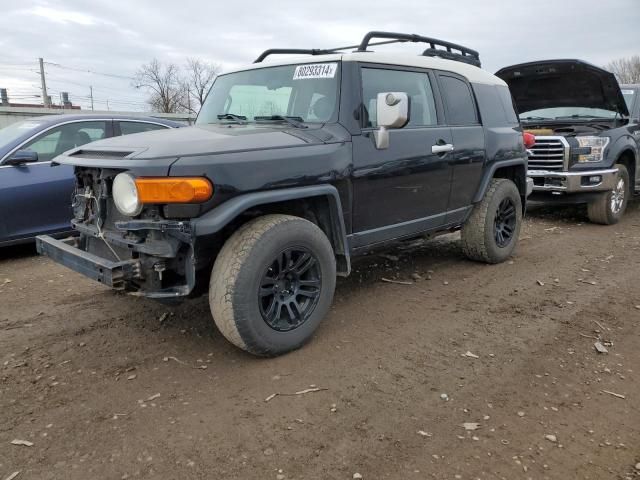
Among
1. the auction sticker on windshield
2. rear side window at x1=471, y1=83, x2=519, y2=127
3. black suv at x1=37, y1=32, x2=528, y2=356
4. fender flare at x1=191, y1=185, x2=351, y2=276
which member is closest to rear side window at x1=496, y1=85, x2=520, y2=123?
rear side window at x1=471, y1=83, x2=519, y2=127

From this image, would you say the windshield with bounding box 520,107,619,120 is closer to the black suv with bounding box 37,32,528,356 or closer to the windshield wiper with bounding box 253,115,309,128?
the black suv with bounding box 37,32,528,356

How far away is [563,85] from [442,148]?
4.90 meters

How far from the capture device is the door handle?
4.44 metres

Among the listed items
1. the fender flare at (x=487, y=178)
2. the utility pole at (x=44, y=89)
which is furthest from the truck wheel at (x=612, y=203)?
the utility pole at (x=44, y=89)

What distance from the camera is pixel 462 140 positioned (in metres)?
4.82

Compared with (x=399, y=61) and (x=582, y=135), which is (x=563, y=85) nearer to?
(x=582, y=135)

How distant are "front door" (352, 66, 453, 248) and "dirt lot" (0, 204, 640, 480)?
0.69m

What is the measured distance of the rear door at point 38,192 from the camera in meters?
5.50

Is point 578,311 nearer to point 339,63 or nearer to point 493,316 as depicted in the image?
point 493,316

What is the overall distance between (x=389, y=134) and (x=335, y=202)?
0.78m

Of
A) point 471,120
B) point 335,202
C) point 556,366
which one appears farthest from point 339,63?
point 556,366

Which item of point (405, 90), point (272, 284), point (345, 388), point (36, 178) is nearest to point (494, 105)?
point (405, 90)

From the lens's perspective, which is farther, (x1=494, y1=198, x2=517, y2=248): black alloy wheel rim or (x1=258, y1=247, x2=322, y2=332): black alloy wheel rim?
(x1=494, y1=198, x2=517, y2=248): black alloy wheel rim

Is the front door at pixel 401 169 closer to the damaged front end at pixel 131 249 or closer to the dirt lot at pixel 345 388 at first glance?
the dirt lot at pixel 345 388
